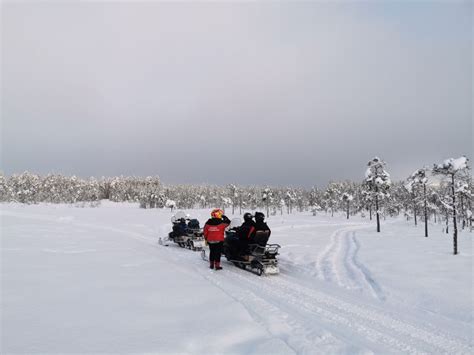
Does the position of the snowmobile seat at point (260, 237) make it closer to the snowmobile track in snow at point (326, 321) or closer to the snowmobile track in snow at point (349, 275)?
the snowmobile track in snow at point (349, 275)

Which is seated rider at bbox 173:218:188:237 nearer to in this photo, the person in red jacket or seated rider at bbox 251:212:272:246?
the person in red jacket

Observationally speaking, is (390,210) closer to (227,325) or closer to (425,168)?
(425,168)

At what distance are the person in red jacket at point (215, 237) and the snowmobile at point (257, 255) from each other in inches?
36.0

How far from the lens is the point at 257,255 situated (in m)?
12.5

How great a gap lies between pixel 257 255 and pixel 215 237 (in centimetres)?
179

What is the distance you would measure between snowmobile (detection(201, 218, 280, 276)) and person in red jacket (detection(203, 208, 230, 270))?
36.0 inches

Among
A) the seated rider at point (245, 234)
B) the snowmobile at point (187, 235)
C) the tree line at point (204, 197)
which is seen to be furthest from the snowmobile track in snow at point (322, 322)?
the tree line at point (204, 197)

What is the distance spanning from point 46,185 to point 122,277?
149 meters

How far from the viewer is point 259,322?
654 centimetres

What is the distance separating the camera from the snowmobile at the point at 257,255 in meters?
12.1

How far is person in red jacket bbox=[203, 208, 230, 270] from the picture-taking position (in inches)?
507

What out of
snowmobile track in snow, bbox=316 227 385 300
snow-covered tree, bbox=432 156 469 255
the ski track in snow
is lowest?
snowmobile track in snow, bbox=316 227 385 300

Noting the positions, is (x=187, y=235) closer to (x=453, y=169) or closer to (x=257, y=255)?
(x=257, y=255)

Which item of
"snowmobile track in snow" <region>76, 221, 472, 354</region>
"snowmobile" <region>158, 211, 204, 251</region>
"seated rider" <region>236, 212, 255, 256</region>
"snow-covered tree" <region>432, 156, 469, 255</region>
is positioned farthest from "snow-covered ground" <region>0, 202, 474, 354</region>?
"snow-covered tree" <region>432, 156, 469, 255</region>
